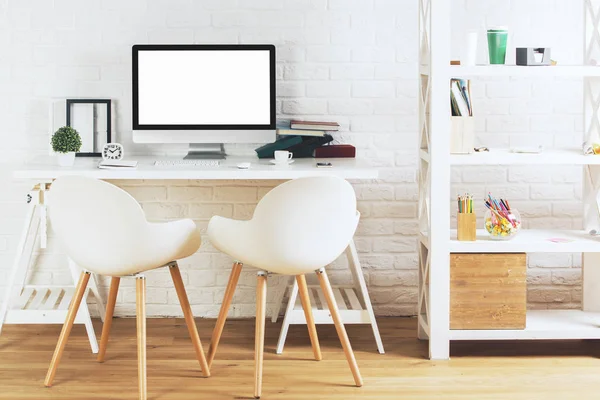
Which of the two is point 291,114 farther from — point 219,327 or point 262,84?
point 219,327

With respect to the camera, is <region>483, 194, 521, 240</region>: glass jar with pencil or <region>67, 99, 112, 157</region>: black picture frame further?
<region>67, 99, 112, 157</region>: black picture frame

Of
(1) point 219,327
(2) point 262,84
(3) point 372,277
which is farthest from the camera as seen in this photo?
(3) point 372,277

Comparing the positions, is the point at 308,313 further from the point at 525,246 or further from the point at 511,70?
the point at 511,70

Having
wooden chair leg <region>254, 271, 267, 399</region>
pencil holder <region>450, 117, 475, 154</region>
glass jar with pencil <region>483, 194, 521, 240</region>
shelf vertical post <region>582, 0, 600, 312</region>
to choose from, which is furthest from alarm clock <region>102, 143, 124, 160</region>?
shelf vertical post <region>582, 0, 600, 312</region>

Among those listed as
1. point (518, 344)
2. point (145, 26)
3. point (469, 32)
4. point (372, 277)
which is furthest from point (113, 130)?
point (518, 344)

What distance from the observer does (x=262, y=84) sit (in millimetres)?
3451

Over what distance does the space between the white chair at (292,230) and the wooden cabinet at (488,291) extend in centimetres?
55

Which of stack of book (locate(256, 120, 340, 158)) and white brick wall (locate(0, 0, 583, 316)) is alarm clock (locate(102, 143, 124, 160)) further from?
stack of book (locate(256, 120, 340, 158))

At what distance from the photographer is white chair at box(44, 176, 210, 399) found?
2.66 m

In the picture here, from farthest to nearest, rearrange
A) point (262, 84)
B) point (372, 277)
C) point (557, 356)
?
point (372, 277), point (262, 84), point (557, 356)

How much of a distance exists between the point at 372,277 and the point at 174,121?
110cm

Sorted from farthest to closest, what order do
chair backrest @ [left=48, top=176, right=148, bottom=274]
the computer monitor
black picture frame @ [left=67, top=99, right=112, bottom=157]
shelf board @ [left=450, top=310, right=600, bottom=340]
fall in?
black picture frame @ [left=67, top=99, right=112, bottom=157], the computer monitor, shelf board @ [left=450, top=310, right=600, bottom=340], chair backrest @ [left=48, top=176, right=148, bottom=274]

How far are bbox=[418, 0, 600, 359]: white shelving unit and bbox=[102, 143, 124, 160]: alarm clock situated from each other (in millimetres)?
1197

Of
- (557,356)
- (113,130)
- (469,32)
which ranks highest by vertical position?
(469,32)
